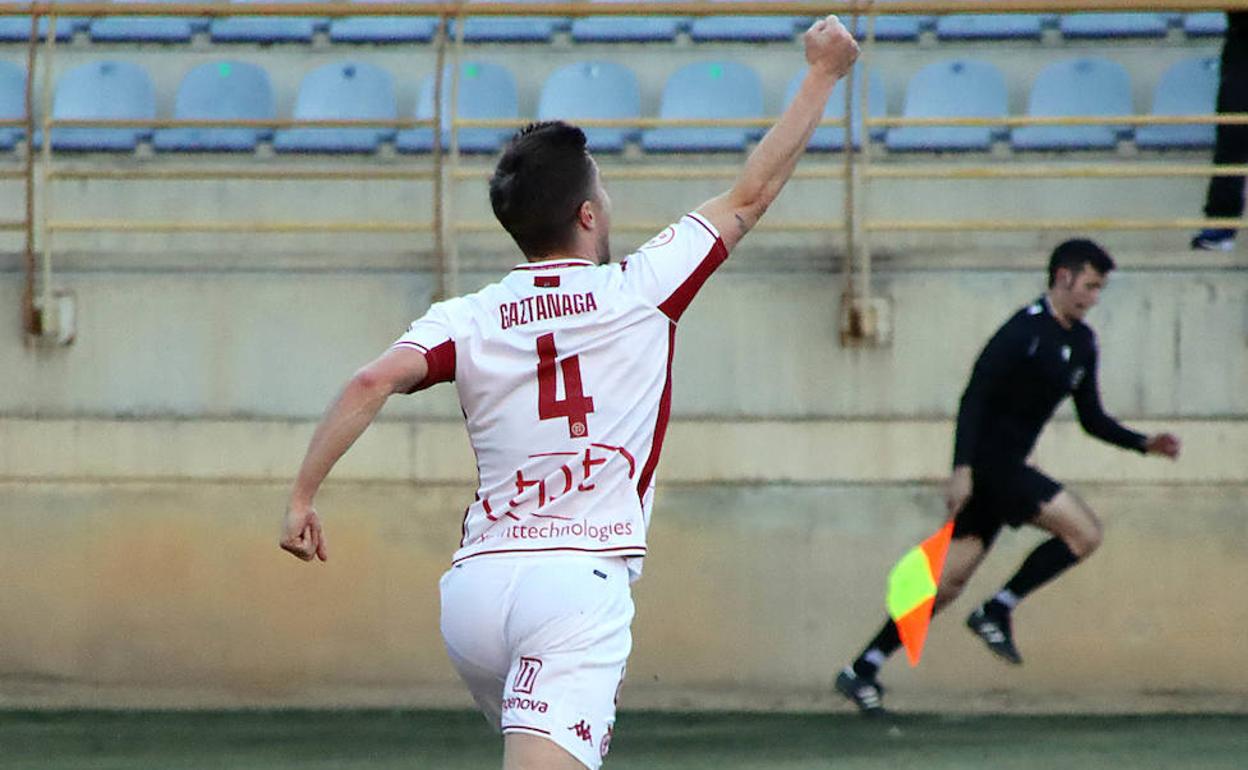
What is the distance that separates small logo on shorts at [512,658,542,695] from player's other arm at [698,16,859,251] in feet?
3.01

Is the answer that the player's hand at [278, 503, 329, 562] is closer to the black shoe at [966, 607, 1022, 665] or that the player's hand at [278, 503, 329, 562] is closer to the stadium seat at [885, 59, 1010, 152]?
the black shoe at [966, 607, 1022, 665]

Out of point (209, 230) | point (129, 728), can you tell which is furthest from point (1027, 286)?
point (129, 728)

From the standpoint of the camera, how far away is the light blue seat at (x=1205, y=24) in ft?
37.1

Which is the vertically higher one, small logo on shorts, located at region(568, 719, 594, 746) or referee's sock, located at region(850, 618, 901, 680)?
small logo on shorts, located at region(568, 719, 594, 746)

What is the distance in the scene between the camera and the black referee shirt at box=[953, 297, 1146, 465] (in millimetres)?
8555

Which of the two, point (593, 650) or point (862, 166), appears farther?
point (862, 166)

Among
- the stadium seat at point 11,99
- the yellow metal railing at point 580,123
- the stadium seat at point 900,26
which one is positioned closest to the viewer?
the yellow metal railing at point 580,123

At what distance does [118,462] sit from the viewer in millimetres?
9758

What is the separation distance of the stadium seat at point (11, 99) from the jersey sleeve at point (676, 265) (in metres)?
8.14

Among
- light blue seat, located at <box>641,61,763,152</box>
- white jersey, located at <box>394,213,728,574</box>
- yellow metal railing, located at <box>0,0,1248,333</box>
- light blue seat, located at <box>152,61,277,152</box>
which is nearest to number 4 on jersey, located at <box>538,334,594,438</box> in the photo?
white jersey, located at <box>394,213,728,574</box>

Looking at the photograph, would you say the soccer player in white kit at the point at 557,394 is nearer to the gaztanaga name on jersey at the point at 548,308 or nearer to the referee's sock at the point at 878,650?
the gaztanaga name on jersey at the point at 548,308

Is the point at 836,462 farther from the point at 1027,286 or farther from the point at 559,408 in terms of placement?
the point at 559,408

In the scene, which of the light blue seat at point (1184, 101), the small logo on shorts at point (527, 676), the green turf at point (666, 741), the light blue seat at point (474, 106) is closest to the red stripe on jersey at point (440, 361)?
the small logo on shorts at point (527, 676)

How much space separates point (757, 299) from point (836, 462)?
84cm
